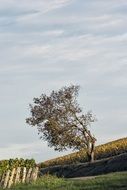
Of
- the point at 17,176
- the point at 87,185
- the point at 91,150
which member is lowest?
the point at 87,185

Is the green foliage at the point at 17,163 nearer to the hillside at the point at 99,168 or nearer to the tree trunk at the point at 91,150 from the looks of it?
the hillside at the point at 99,168

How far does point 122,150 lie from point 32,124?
40.2ft

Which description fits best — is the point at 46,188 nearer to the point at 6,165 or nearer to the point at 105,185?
the point at 105,185

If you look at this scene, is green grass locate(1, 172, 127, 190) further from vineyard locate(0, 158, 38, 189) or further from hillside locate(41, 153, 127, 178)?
hillside locate(41, 153, 127, 178)

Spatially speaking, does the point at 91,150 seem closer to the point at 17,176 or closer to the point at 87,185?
the point at 17,176

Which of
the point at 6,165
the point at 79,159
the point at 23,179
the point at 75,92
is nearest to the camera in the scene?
the point at 23,179

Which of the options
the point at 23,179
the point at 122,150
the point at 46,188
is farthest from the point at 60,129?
the point at 46,188

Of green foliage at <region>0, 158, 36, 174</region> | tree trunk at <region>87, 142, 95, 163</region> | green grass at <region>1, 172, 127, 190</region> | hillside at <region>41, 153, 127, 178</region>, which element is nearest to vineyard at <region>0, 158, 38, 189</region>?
green grass at <region>1, 172, 127, 190</region>

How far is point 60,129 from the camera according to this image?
6812 cm

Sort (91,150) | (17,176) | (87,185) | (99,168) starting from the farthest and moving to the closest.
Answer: (91,150)
(99,168)
(17,176)
(87,185)

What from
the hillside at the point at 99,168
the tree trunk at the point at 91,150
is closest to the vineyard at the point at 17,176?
the hillside at the point at 99,168

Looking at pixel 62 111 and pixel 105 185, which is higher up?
pixel 62 111

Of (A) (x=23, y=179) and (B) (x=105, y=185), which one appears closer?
(B) (x=105, y=185)

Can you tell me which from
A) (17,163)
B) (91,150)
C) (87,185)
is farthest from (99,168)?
(87,185)
